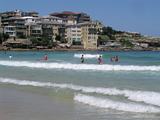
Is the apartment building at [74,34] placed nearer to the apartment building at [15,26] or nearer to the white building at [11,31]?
the apartment building at [15,26]

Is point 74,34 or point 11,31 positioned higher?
point 11,31

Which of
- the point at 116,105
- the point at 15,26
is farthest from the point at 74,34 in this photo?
the point at 116,105

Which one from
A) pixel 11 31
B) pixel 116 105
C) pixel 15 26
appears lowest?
pixel 11 31

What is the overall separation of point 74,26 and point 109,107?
167052mm

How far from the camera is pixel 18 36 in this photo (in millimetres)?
169625

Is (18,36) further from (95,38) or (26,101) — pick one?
(26,101)

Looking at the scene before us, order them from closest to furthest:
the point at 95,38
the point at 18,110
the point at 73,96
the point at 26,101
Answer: the point at 18,110 < the point at 26,101 < the point at 73,96 < the point at 95,38

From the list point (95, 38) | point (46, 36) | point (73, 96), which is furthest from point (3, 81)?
point (95, 38)

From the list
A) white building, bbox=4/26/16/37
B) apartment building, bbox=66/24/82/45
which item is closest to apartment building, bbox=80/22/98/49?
apartment building, bbox=66/24/82/45

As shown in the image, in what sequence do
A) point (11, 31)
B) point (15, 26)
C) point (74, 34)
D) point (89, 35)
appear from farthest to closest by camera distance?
1. point (89, 35)
2. point (74, 34)
3. point (15, 26)
4. point (11, 31)

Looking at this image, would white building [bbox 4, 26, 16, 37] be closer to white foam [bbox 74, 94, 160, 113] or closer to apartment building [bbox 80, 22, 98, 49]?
apartment building [bbox 80, 22, 98, 49]

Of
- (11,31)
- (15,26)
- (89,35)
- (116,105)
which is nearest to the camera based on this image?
(116,105)

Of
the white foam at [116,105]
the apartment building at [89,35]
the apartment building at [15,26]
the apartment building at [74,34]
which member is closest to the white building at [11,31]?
the apartment building at [15,26]

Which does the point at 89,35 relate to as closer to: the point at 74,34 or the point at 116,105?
the point at 74,34
